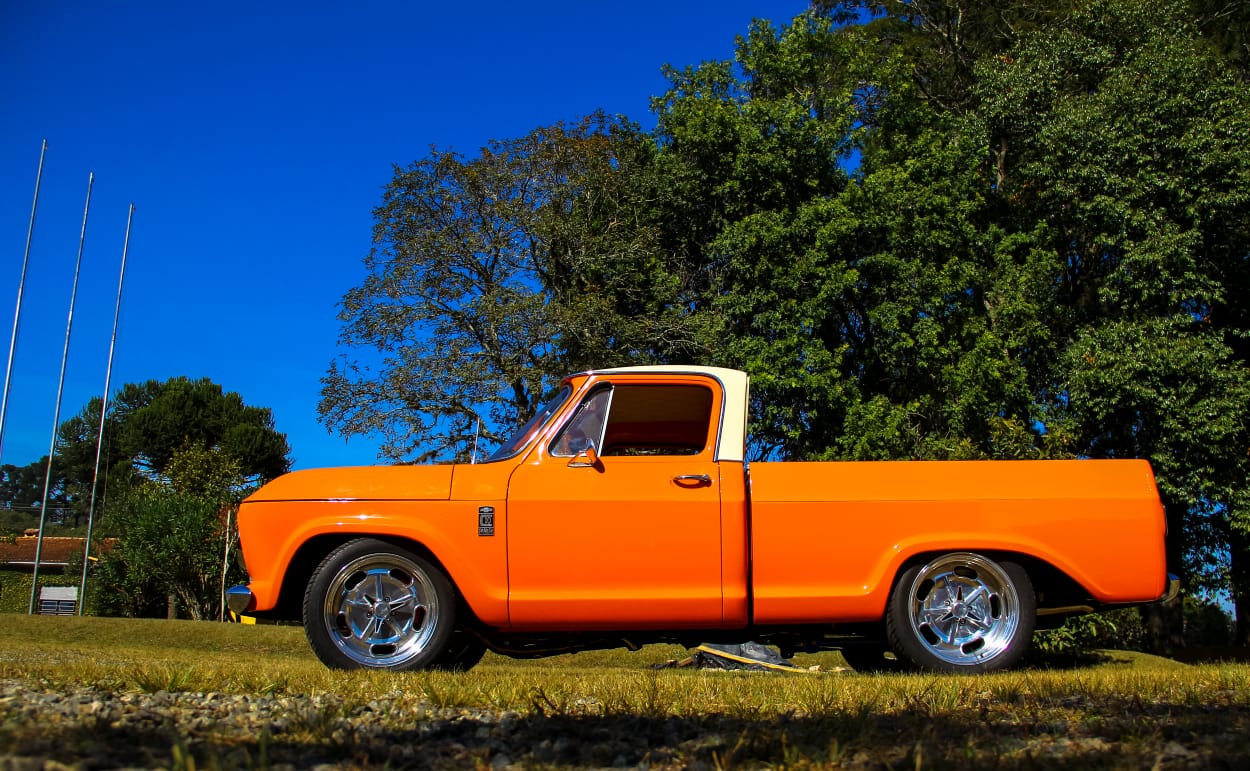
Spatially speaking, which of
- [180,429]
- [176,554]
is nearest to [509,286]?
[176,554]

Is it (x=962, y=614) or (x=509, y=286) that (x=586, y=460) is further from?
(x=509, y=286)

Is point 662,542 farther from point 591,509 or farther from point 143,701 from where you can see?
point 143,701

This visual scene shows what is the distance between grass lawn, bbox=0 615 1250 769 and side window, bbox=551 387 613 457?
1522 millimetres

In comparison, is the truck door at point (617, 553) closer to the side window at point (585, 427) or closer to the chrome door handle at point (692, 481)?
the chrome door handle at point (692, 481)

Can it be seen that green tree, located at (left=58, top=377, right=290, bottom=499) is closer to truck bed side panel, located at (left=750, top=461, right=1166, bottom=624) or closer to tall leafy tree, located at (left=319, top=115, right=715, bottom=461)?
tall leafy tree, located at (left=319, top=115, right=715, bottom=461)

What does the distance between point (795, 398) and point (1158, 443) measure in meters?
7.86

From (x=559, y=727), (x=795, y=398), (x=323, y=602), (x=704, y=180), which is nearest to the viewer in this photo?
(x=559, y=727)

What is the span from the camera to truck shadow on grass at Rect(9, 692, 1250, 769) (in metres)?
2.74

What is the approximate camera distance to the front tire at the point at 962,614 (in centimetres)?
619

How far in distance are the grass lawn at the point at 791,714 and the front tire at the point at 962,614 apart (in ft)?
2.22

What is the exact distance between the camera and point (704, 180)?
2669cm

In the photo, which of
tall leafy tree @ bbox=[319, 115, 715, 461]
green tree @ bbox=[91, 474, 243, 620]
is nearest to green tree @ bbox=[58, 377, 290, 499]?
green tree @ bbox=[91, 474, 243, 620]

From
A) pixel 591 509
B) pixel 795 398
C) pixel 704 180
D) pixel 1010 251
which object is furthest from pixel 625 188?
pixel 591 509

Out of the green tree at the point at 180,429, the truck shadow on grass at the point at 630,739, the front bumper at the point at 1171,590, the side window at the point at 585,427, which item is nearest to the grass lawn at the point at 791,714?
the truck shadow on grass at the point at 630,739
